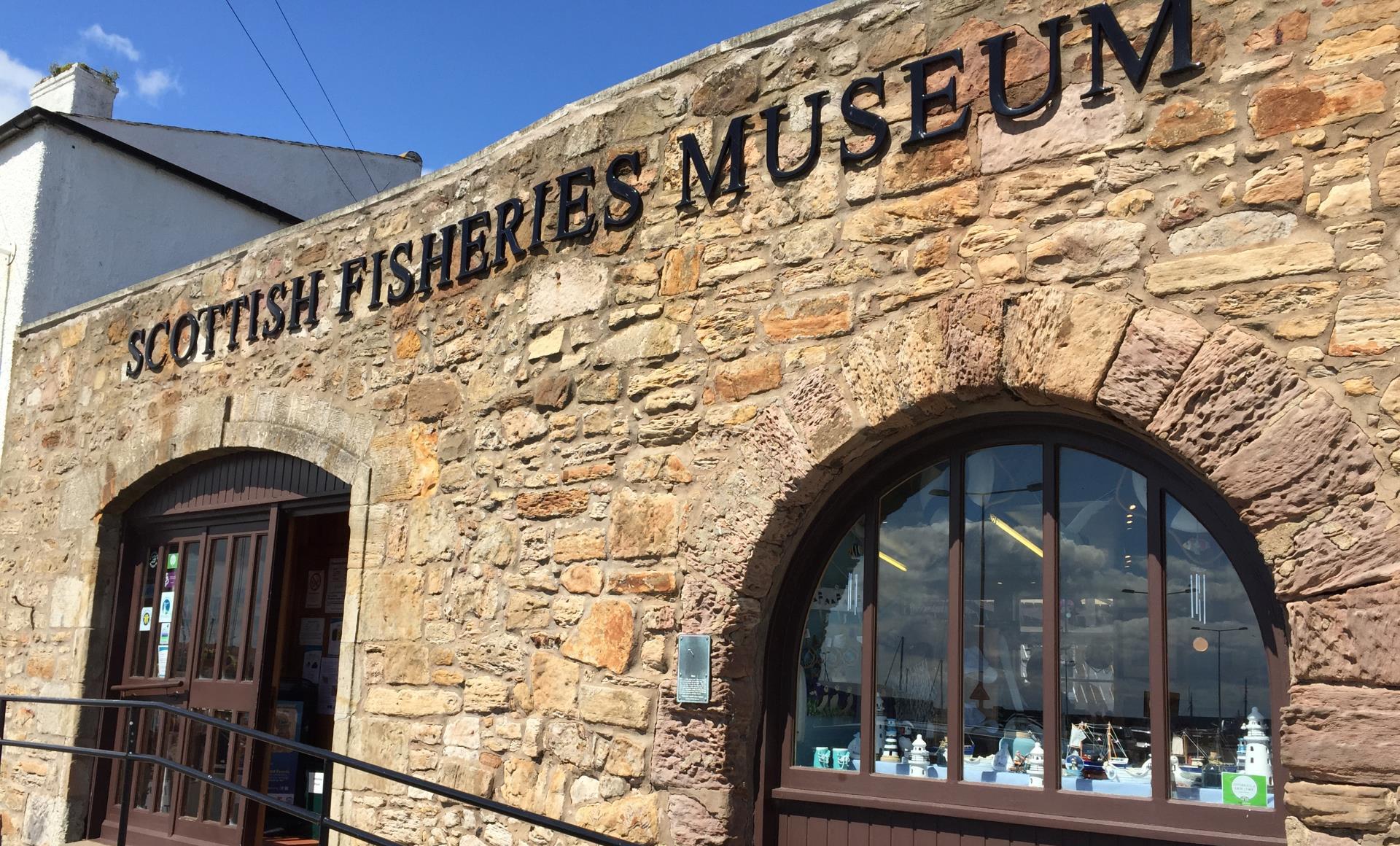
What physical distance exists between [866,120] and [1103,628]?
1.81 metres

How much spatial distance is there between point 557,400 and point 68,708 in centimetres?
428

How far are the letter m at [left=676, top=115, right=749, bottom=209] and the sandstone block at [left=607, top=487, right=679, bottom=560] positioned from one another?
1.12m

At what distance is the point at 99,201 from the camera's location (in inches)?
348

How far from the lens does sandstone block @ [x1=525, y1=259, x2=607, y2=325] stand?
4.74 m

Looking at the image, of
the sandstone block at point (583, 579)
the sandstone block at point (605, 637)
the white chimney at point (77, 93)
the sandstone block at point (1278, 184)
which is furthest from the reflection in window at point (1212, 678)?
the white chimney at point (77, 93)

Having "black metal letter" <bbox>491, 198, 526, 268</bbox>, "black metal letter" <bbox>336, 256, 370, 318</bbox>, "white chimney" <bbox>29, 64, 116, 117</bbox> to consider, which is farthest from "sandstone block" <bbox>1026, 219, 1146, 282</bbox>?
"white chimney" <bbox>29, 64, 116, 117</bbox>

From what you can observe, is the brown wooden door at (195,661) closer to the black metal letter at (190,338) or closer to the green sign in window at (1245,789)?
the black metal letter at (190,338)

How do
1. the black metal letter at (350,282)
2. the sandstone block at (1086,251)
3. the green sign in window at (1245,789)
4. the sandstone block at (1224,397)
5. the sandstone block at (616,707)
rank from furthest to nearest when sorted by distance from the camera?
the black metal letter at (350,282), the sandstone block at (616,707), the sandstone block at (1086,251), the green sign in window at (1245,789), the sandstone block at (1224,397)

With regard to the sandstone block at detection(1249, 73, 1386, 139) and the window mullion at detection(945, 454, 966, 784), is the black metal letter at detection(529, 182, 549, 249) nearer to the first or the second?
the window mullion at detection(945, 454, 966, 784)

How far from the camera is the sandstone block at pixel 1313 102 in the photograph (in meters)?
3.09

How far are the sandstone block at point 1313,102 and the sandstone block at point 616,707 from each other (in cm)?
→ 267

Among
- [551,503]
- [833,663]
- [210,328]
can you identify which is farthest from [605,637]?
[210,328]

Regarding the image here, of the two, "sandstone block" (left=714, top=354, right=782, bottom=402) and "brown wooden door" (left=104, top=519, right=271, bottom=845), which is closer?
"sandstone block" (left=714, top=354, right=782, bottom=402)

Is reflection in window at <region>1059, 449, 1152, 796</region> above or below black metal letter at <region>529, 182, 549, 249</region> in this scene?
below
